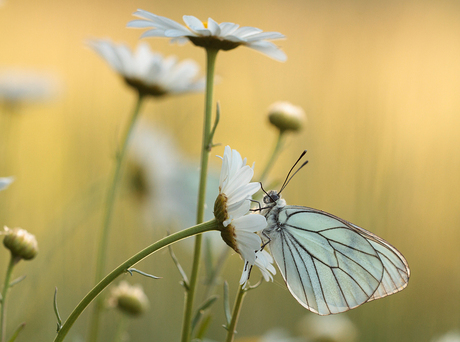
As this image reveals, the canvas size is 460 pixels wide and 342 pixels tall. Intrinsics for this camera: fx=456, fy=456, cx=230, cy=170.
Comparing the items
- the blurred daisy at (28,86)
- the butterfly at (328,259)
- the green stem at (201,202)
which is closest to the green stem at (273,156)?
the butterfly at (328,259)

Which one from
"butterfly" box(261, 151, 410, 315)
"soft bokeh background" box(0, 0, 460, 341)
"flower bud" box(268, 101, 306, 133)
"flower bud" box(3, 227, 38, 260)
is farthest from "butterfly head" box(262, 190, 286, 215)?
"soft bokeh background" box(0, 0, 460, 341)

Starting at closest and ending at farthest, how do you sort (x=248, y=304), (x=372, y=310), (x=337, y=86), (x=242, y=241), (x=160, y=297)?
(x=242, y=241) < (x=372, y=310) < (x=160, y=297) < (x=248, y=304) < (x=337, y=86)

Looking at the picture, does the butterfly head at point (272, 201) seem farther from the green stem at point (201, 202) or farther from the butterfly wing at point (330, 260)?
the green stem at point (201, 202)

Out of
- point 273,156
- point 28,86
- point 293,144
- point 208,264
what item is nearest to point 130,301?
point 208,264

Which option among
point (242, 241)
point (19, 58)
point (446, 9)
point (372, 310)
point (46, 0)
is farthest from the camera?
point (46, 0)

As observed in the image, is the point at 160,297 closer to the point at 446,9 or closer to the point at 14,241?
the point at 14,241

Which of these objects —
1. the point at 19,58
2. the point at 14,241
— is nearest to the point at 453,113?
the point at 14,241

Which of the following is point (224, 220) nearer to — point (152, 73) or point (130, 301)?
point (130, 301)
